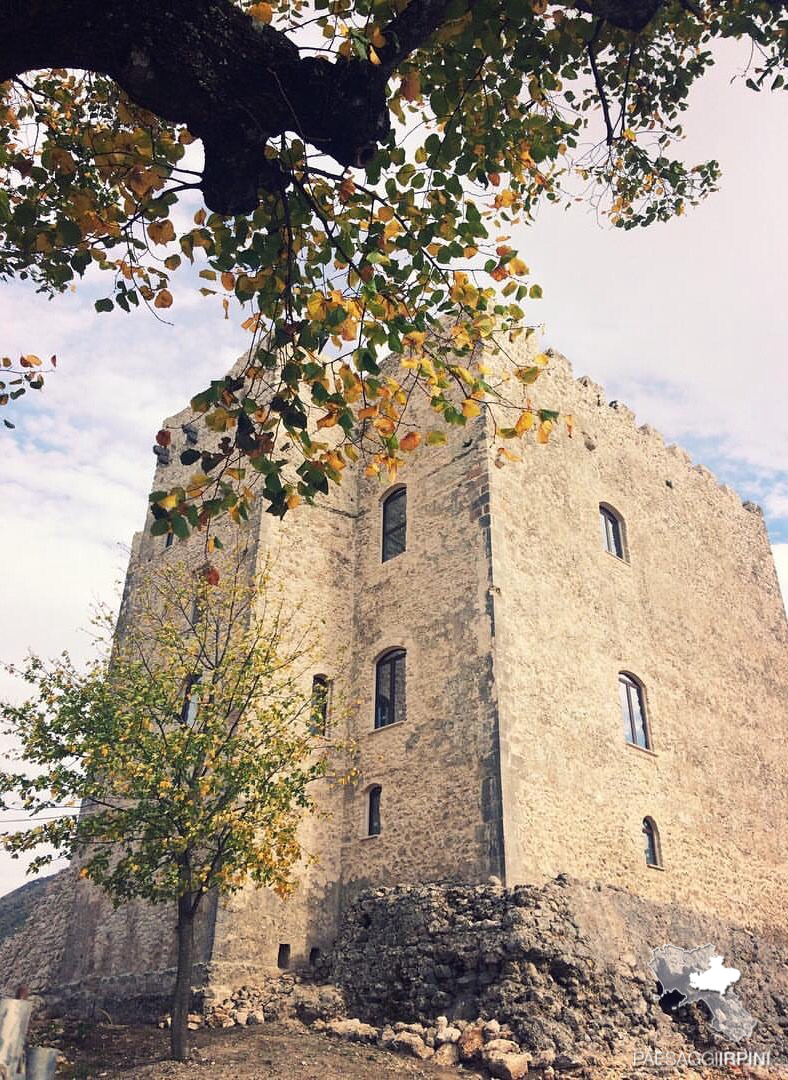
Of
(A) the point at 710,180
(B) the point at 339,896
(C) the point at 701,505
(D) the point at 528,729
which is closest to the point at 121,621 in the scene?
(B) the point at 339,896

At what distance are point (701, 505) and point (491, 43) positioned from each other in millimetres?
18966

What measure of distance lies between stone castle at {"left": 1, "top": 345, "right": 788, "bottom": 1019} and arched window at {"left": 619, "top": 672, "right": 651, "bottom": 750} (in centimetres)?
6

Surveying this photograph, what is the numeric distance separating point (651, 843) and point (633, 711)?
8.42ft

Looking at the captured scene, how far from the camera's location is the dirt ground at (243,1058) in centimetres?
1021

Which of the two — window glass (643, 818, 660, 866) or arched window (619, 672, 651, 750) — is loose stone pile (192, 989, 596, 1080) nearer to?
window glass (643, 818, 660, 866)

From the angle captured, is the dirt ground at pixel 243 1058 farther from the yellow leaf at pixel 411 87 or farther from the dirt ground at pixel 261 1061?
the yellow leaf at pixel 411 87

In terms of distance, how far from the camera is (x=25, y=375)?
23.9ft

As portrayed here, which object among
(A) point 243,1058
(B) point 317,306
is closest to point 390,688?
(A) point 243,1058

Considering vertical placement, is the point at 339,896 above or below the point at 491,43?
below

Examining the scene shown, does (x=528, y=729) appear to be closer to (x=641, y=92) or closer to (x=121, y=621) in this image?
(x=641, y=92)

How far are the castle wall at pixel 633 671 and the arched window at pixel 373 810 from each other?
305cm

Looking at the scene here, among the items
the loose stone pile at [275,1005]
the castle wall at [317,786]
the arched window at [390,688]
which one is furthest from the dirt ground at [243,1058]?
the arched window at [390,688]

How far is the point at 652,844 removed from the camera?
53.8ft

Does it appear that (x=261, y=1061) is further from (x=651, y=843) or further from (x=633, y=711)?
(x=633, y=711)
